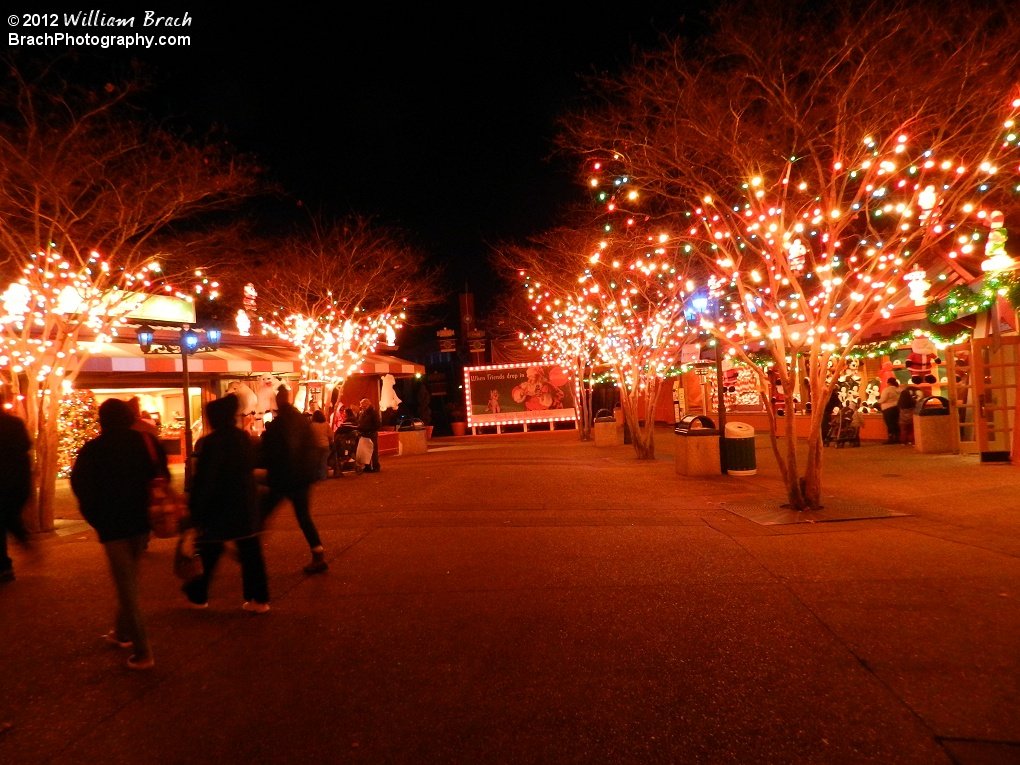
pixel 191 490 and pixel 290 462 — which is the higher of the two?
pixel 290 462

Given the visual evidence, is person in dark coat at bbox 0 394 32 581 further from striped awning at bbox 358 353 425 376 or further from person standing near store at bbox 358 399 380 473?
striped awning at bbox 358 353 425 376

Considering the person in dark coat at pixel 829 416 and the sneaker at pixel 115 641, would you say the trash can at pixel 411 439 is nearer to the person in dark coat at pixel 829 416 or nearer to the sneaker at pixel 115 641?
the person in dark coat at pixel 829 416

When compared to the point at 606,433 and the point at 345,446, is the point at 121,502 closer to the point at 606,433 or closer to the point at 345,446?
the point at 345,446

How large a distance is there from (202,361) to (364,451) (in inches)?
248

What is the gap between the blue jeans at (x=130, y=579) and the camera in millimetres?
5188

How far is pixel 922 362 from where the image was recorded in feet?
62.4

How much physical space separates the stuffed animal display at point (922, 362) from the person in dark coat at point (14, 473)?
17.7 m

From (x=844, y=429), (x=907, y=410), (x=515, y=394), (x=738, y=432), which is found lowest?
(x=844, y=429)

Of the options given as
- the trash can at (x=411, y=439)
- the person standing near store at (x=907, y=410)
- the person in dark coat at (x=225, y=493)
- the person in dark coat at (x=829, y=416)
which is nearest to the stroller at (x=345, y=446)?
the trash can at (x=411, y=439)

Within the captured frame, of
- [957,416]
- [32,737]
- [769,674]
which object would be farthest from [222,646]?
[957,416]

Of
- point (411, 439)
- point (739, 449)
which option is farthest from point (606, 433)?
point (739, 449)

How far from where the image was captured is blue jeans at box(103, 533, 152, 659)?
204 inches

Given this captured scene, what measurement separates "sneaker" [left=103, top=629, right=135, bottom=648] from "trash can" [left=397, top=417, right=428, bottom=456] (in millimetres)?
21009

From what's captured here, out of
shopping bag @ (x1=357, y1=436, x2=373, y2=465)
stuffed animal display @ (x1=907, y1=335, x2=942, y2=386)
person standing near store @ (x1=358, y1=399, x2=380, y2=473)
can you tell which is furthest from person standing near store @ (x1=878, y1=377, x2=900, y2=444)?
shopping bag @ (x1=357, y1=436, x2=373, y2=465)
